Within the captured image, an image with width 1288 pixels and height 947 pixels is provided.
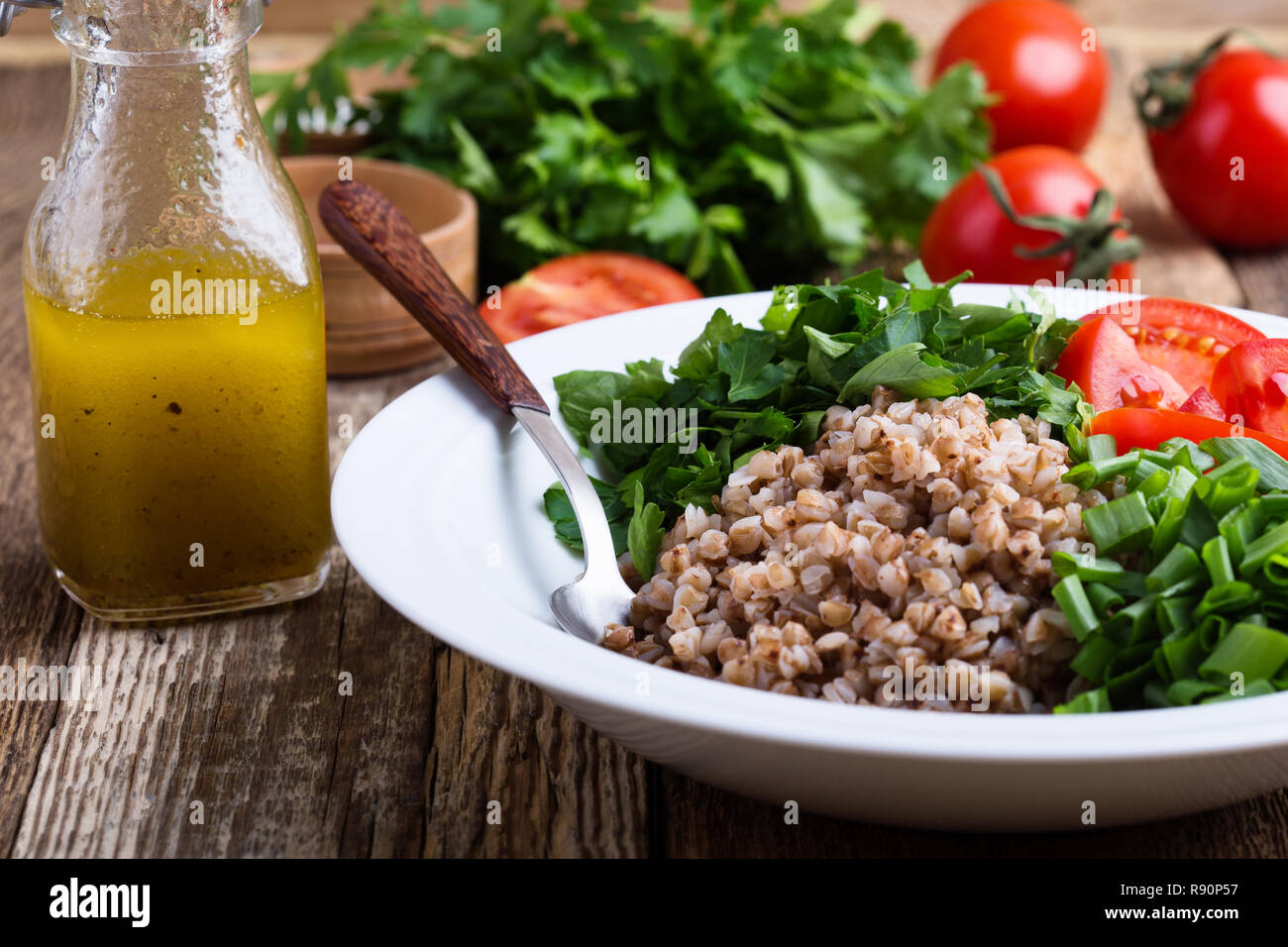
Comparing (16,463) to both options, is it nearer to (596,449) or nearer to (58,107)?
(596,449)

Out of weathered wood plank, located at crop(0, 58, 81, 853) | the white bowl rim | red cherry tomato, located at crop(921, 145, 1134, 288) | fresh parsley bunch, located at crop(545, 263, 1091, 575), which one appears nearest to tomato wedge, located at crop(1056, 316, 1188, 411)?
fresh parsley bunch, located at crop(545, 263, 1091, 575)

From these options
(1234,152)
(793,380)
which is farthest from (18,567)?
(1234,152)

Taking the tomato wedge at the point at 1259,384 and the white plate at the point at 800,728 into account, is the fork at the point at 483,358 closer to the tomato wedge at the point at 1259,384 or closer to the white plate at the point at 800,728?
the white plate at the point at 800,728

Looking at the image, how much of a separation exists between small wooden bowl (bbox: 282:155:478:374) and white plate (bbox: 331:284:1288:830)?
0.92 m

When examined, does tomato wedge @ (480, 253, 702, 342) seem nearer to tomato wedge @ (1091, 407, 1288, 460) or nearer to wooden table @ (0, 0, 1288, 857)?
wooden table @ (0, 0, 1288, 857)

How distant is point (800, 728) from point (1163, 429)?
0.75 m

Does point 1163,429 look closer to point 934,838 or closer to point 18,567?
point 934,838

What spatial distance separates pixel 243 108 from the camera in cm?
172

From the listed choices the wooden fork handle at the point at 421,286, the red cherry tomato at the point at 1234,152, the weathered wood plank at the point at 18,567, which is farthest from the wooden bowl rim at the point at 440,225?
the red cherry tomato at the point at 1234,152

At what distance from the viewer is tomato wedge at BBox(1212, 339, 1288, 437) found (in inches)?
66.6

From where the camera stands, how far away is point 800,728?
1.15 metres

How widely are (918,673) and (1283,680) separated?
344 mm

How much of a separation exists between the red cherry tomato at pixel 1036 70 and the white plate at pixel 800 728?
252 cm

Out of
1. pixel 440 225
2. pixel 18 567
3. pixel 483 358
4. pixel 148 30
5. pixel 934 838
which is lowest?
pixel 18 567
